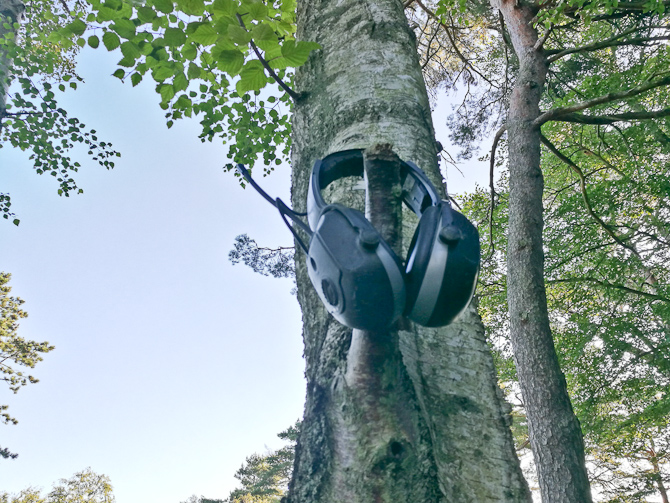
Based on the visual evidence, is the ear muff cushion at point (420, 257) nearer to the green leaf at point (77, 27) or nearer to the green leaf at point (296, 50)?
the green leaf at point (296, 50)

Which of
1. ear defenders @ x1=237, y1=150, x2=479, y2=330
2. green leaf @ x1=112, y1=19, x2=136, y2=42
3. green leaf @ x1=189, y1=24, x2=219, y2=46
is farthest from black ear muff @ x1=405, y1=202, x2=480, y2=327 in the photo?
green leaf @ x1=112, y1=19, x2=136, y2=42

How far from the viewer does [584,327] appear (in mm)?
8156

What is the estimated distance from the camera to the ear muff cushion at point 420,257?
674 millimetres

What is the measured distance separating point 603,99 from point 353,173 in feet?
16.1

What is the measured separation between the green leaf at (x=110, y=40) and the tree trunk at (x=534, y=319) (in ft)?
13.5

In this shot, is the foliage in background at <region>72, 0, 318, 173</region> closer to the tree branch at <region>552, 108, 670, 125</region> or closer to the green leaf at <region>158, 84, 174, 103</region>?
the green leaf at <region>158, 84, 174, 103</region>

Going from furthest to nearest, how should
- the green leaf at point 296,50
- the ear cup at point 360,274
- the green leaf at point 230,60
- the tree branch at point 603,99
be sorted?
the tree branch at point 603,99, the green leaf at point 230,60, the green leaf at point 296,50, the ear cup at point 360,274

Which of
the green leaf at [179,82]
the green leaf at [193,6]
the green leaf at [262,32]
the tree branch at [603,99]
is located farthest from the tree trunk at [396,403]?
the tree branch at [603,99]

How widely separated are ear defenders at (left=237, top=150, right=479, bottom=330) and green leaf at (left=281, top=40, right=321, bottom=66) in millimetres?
665

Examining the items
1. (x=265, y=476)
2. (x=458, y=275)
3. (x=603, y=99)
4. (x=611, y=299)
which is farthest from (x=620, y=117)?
(x=265, y=476)

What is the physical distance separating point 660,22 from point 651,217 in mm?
4435

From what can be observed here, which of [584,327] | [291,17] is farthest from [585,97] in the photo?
[291,17]

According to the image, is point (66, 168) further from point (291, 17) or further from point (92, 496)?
point (92, 496)

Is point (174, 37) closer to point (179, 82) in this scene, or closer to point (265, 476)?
→ point (179, 82)
